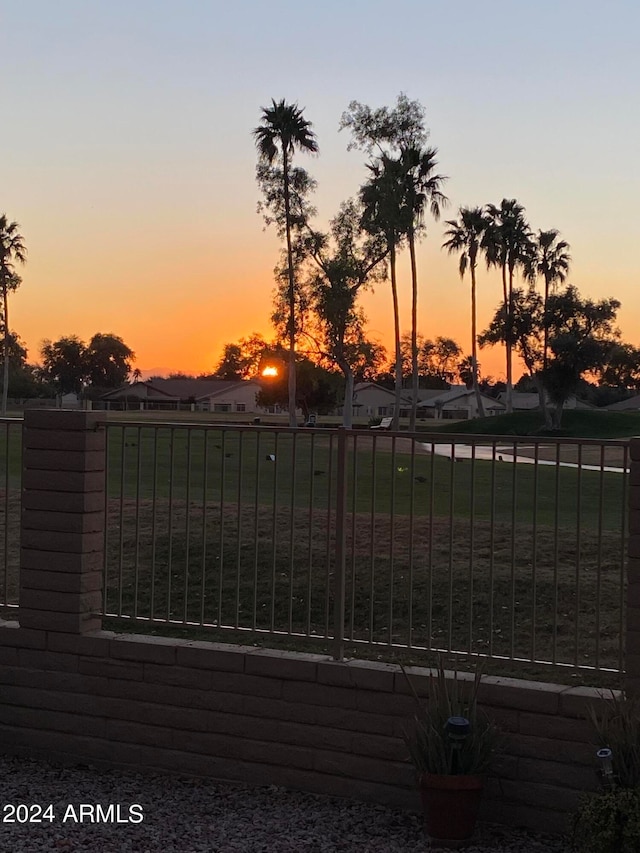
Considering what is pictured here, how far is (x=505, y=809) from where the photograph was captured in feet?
18.2

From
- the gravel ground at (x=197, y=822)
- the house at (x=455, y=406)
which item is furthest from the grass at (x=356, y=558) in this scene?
the house at (x=455, y=406)

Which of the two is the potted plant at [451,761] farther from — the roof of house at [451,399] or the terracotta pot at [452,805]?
the roof of house at [451,399]

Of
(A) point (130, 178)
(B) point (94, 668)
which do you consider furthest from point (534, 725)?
(A) point (130, 178)

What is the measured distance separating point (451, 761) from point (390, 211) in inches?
2263

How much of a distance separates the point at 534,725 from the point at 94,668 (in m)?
2.69

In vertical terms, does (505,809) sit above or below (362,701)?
below

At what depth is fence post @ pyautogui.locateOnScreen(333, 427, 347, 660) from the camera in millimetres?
6070

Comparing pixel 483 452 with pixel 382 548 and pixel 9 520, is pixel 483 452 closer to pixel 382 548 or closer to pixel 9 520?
pixel 382 548

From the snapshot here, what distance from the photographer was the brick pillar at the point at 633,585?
17.5ft

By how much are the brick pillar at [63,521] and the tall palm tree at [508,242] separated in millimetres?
71125

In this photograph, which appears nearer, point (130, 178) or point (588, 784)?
point (588, 784)

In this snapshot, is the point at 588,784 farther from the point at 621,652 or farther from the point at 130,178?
the point at 130,178

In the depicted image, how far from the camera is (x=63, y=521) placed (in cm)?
677

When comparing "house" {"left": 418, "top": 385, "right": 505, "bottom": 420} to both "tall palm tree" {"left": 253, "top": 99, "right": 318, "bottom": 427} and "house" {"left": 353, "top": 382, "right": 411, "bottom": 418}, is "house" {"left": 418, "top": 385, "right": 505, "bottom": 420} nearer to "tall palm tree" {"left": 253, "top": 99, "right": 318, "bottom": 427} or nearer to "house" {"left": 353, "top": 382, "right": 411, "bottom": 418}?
"house" {"left": 353, "top": 382, "right": 411, "bottom": 418}
